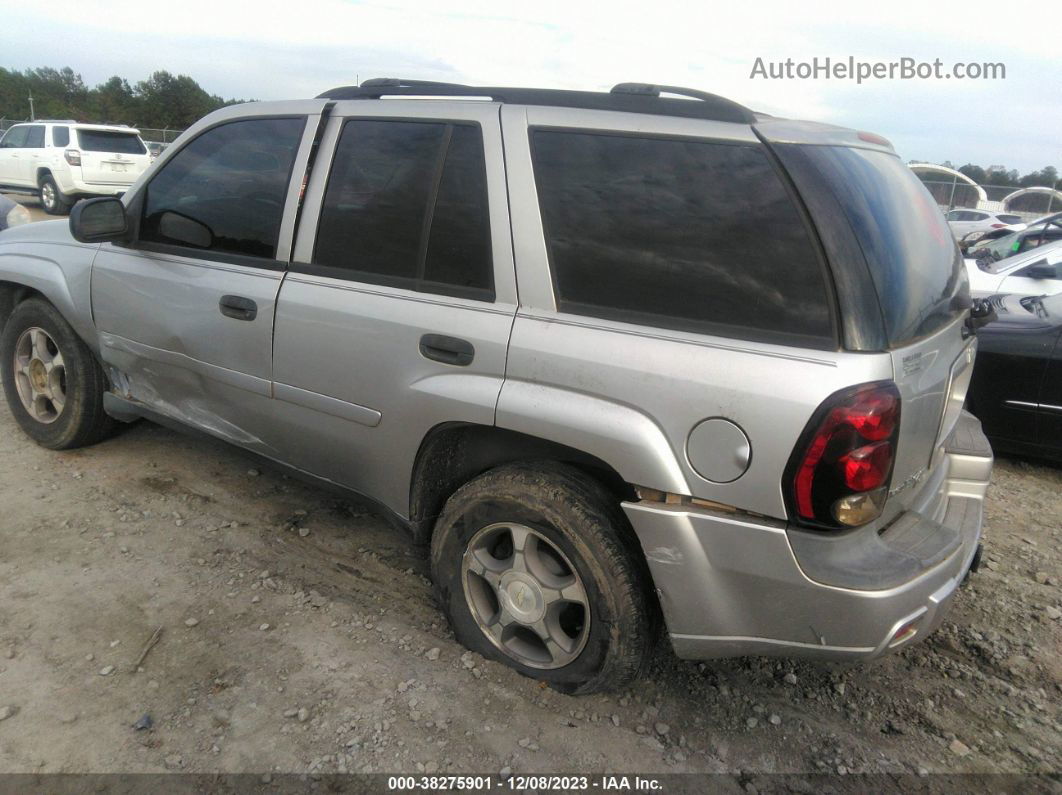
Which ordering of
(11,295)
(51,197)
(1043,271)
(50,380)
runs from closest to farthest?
1. (50,380)
2. (11,295)
3. (1043,271)
4. (51,197)

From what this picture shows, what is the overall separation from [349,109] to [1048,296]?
4112 millimetres

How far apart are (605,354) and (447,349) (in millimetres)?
567

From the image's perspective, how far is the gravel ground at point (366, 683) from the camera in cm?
235

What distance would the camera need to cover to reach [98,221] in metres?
3.39

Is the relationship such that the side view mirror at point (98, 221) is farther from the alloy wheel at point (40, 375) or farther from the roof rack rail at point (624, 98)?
the roof rack rail at point (624, 98)

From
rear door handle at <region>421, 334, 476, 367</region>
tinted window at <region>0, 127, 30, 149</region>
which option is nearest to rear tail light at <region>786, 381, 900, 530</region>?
rear door handle at <region>421, 334, 476, 367</region>

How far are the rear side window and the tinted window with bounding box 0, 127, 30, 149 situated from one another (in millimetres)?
1819

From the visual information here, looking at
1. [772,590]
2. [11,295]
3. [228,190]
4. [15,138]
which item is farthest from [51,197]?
[772,590]

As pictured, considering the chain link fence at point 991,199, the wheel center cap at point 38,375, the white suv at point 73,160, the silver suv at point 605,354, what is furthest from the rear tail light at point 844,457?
the chain link fence at point 991,199

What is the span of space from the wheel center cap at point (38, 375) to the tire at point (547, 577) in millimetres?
2694

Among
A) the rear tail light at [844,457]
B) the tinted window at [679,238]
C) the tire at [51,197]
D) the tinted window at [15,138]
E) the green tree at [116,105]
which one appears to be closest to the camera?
the rear tail light at [844,457]

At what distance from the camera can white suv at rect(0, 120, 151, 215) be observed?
625 inches

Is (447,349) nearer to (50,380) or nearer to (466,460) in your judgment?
(466,460)

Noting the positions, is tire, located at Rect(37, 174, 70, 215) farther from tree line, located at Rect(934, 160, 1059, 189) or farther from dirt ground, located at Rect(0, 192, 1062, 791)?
tree line, located at Rect(934, 160, 1059, 189)
